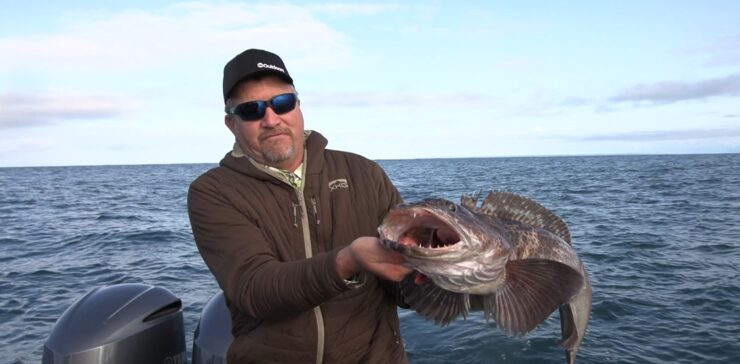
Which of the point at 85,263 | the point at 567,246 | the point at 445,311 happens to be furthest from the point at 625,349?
the point at 85,263

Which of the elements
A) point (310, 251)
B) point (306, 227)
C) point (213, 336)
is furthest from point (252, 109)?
point (213, 336)

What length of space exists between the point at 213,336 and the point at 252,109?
7.64 ft

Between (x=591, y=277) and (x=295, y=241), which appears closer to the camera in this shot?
(x=295, y=241)

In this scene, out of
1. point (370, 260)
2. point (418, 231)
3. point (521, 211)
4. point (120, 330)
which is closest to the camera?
point (370, 260)

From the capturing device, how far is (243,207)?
3.16 metres

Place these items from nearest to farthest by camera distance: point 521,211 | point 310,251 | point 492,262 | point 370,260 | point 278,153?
1. point 370,260
2. point 492,262
3. point 310,251
4. point 278,153
5. point 521,211

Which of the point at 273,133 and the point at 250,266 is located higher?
the point at 273,133

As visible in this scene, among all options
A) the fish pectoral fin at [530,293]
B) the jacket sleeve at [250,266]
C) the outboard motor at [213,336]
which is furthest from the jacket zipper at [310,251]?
the outboard motor at [213,336]

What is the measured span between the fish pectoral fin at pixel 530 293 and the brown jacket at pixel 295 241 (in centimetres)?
72

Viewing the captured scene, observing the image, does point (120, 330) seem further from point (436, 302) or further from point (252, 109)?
point (436, 302)

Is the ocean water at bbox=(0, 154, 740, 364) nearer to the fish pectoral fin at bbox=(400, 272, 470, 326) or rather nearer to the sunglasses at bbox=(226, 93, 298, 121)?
the fish pectoral fin at bbox=(400, 272, 470, 326)

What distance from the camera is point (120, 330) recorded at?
4605 millimetres

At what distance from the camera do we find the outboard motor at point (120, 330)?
446cm

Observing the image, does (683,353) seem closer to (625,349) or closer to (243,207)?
(625,349)
